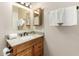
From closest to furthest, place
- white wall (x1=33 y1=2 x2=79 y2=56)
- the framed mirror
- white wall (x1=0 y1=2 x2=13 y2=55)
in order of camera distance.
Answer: white wall (x1=0 y1=2 x2=13 y2=55)
white wall (x1=33 y1=2 x2=79 y2=56)
the framed mirror

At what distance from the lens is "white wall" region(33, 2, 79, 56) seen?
1955mm

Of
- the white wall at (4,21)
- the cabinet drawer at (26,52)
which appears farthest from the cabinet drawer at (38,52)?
the white wall at (4,21)

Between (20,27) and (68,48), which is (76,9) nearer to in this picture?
(68,48)

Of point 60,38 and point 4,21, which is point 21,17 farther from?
point 60,38

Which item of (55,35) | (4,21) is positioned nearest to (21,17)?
(4,21)

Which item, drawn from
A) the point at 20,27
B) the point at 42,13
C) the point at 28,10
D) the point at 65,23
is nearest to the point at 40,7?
the point at 42,13

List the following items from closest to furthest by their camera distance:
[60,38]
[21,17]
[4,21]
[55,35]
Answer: [4,21] → [60,38] → [55,35] → [21,17]

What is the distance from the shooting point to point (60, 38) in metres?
2.21

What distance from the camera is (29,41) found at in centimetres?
190

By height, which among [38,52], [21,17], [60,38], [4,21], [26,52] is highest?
[21,17]

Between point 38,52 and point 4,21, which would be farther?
point 38,52

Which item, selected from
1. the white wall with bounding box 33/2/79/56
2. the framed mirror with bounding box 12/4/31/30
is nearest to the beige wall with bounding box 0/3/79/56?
the white wall with bounding box 33/2/79/56

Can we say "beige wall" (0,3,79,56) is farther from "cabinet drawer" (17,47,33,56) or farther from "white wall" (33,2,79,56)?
"cabinet drawer" (17,47,33,56)

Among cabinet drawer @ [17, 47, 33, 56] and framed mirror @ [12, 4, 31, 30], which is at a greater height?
framed mirror @ [12, 4, 31, 30]
